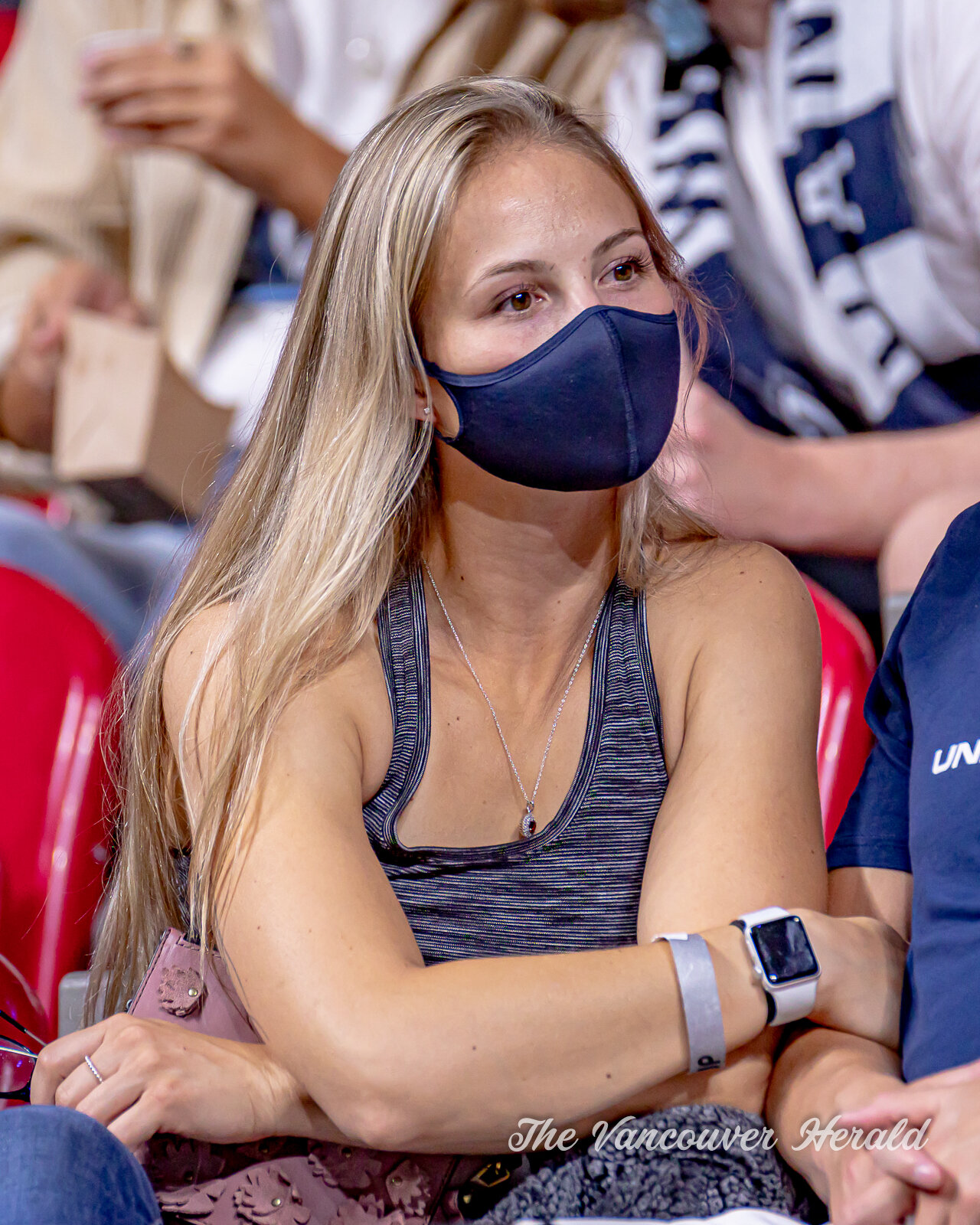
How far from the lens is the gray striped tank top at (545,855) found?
1.14 meters

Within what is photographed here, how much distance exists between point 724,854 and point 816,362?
1224mm

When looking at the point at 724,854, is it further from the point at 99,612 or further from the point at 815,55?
the point at 815,55

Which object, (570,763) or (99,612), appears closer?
(570,763)

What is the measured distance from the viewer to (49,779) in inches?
65.7

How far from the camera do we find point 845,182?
208 centimetres

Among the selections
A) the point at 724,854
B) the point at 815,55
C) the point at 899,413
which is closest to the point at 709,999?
the point at 724,854

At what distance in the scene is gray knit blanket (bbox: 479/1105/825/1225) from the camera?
0.94 m

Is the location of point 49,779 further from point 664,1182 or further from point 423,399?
point 664,1182

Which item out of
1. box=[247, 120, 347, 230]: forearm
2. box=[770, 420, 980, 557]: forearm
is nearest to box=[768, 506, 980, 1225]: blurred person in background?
box=[770, 420, 980, 557]: forearm

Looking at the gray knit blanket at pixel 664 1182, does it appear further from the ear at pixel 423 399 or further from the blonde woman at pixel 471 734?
the ear at pixel 423 399

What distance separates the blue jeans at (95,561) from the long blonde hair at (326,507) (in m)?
0.65

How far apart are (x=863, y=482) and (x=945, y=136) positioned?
52 cm

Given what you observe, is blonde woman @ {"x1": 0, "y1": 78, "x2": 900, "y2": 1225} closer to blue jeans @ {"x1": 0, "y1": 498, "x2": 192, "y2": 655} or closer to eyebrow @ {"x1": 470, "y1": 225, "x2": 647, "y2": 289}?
eyebrow @ {"x1": 470, "y1": 225, "x2": 647, "y2": 289}

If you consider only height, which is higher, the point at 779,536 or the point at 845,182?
the point at 845,182
